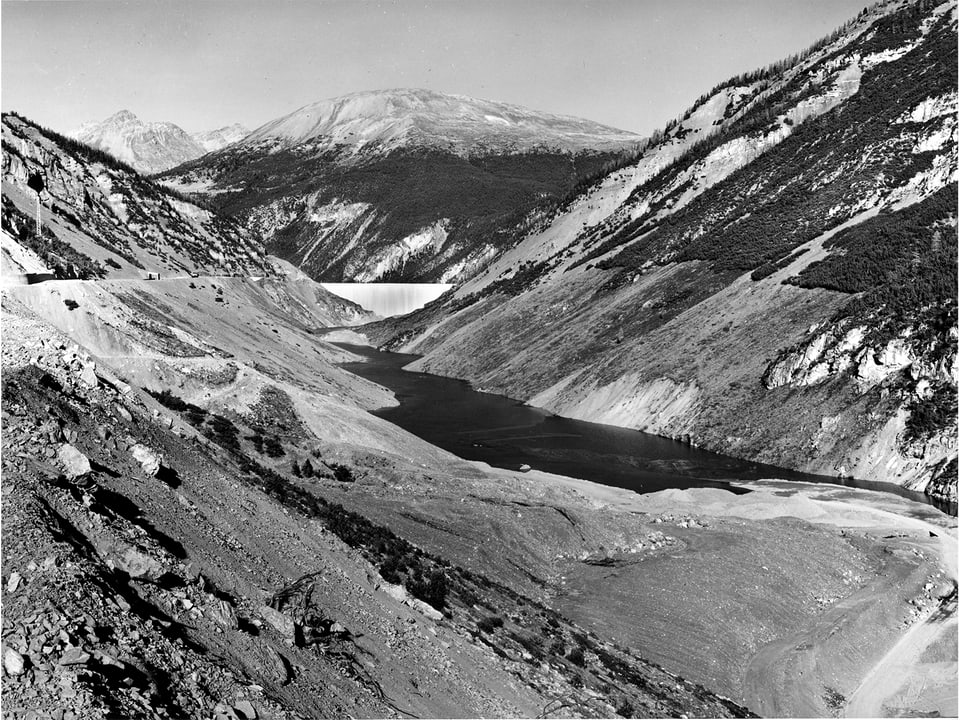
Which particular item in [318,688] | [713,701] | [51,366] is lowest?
[713,701]

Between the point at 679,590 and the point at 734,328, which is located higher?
the point at 734,328

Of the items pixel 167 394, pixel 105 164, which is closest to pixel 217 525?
pixel 167 394

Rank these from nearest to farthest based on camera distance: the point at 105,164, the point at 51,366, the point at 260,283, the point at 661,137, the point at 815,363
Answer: the point at 51,366 < the point at 815,363 < the point at 105,164 < the point at 260,283 < the point at 661,137

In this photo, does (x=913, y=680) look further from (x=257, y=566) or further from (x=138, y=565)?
(x=138, y=565)

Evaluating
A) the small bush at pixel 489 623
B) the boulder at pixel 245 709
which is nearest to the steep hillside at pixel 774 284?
the small bush at pixel 489 623

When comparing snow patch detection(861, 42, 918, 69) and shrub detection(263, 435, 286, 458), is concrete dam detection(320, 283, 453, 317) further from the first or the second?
shrub detection(263, 435, 286, 458)

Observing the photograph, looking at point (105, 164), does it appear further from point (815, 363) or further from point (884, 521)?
point (884, 521)

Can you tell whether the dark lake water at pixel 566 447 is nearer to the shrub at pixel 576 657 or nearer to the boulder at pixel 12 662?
the shrub at pixel 576 657
